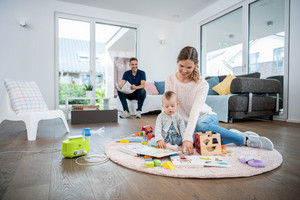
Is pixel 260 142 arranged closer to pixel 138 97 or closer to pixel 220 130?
pixel 220 130

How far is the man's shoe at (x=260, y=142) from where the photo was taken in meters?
1.37

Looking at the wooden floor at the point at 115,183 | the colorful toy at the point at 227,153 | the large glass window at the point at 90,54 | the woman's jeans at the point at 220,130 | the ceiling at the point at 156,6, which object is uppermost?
the ceiling at the point at 156,6

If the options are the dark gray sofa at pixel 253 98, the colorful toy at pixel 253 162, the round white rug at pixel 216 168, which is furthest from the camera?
the dark gray sofa at pixel 253 98

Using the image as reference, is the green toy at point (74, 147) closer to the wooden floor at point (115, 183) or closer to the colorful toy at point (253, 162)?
the wooden floor at point (115, 183)

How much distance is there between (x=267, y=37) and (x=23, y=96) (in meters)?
3.89

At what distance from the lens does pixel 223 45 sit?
4371mm

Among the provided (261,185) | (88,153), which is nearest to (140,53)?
(88,153)

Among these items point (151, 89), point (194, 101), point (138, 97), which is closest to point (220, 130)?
point (194, 101)

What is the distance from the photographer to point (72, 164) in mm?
1112

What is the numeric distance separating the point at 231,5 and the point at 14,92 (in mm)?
4233

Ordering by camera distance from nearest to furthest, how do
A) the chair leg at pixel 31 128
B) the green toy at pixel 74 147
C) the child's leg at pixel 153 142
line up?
1. the green toy at pixel 74 147
2. the child's leg at pixel 153 142
3. the chair leg at pixel 31 128

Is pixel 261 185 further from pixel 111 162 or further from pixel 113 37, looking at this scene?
pixel 113 37

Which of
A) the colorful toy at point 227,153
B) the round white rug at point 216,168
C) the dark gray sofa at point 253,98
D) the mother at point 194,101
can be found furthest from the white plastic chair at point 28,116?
the dark gray sofa at point 253,98

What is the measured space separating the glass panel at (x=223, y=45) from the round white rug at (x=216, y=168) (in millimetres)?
2993
